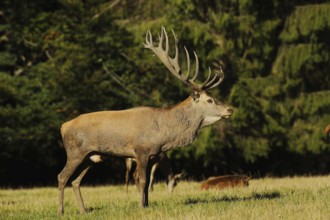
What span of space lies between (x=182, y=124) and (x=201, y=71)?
16873 mm

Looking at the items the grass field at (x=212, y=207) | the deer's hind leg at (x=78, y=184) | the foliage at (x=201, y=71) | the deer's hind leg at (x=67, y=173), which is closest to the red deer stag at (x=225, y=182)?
the grass field at (x=212, y=207)

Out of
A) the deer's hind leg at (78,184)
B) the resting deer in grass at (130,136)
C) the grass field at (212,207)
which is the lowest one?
the grass field at (212,207)

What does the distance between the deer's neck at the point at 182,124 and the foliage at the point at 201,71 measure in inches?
598

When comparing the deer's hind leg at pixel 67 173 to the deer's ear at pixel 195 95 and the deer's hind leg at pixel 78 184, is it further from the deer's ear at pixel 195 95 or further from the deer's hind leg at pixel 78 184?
the deer's ear at pixel 195 95

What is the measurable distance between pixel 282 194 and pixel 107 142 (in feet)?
10.4

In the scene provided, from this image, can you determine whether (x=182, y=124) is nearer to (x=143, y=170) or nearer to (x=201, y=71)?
(x=143, y=170)

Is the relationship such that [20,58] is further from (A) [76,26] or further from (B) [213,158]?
(B) [213,158]

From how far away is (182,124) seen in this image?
34.9 feet

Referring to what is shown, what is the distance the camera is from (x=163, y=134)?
10430 mm

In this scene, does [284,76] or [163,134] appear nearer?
[163,134]

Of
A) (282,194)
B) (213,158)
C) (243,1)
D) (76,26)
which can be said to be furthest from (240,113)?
(282,194)

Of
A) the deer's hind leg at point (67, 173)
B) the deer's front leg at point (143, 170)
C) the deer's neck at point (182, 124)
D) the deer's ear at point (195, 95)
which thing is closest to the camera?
the deer's front leg at point (143, 170)

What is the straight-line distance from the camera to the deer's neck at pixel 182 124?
34.5 ft

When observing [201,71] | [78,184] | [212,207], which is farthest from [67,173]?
[201,71]
